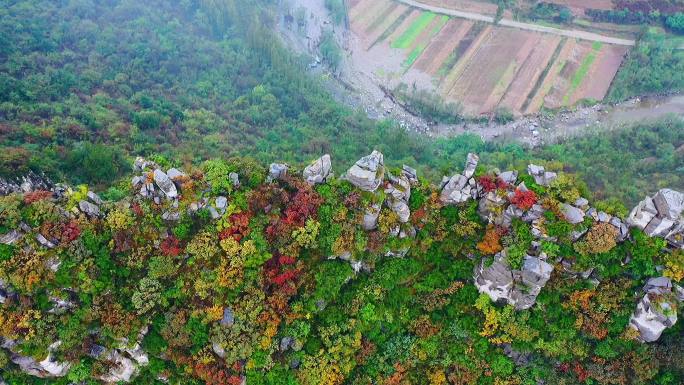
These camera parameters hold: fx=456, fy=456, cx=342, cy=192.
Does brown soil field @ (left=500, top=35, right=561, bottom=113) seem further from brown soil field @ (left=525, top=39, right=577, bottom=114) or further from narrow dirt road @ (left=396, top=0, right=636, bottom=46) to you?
narrow dirt road @ (left=396, top=0, right=636, bottom=46)

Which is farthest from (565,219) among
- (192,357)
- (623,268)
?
(192,357)

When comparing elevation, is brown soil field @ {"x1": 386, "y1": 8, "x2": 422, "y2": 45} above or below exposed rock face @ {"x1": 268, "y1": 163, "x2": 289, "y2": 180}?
below

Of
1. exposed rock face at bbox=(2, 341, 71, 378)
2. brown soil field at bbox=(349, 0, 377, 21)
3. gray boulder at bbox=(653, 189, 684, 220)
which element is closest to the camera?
exposed rock face at bbox=(2, 341, 71, 378)

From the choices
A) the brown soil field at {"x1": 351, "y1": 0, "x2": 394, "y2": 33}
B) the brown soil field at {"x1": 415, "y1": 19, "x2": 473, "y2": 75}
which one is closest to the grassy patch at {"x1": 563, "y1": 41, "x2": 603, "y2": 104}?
the brown soil field at {"x1": 415, "y1": 19, "x2": 473, "y2": 75}

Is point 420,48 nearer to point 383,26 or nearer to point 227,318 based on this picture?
point 383,26

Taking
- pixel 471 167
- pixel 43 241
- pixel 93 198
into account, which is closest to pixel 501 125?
pixel 471 167

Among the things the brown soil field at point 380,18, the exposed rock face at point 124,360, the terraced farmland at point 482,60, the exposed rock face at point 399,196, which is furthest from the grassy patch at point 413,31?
the exposed rock face at point 124,360
